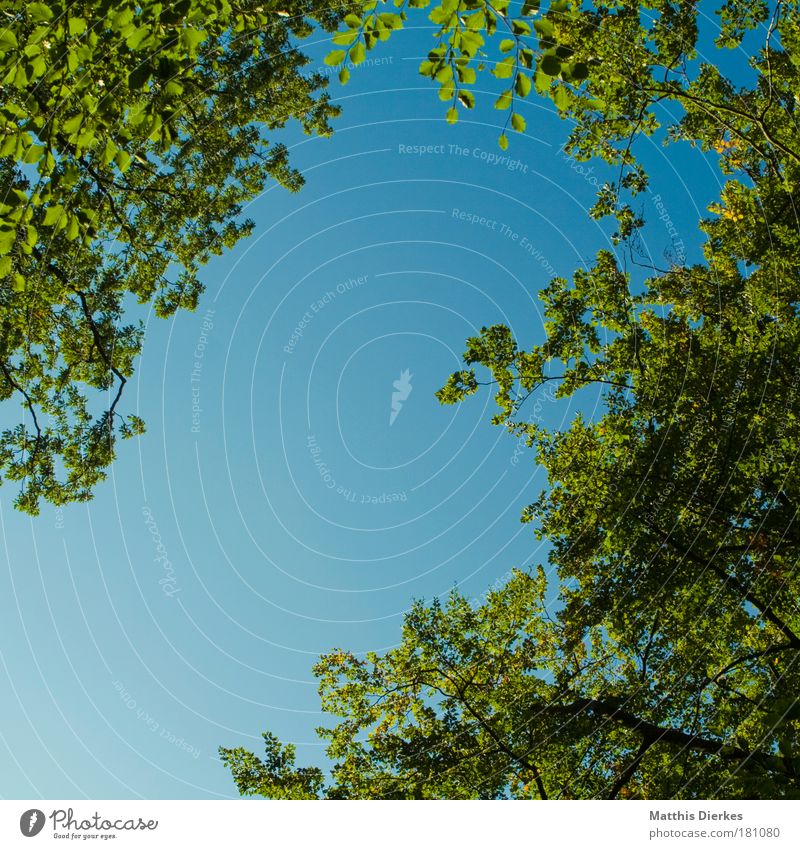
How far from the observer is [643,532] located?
1175 centimetres

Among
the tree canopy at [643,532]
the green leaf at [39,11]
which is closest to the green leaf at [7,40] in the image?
the green leaf at [39,11]

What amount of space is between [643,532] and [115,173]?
1176cm

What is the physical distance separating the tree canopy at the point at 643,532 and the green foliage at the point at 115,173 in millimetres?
5677

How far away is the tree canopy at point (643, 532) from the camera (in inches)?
419

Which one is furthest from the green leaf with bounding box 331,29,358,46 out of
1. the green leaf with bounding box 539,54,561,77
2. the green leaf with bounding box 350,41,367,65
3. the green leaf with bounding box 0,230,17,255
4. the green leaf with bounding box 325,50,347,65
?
the green leaf with bounding box 0,230,17,255

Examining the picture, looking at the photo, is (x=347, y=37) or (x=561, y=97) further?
(x=347, y=37)

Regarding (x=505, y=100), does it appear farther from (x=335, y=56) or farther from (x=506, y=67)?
(x=335, y=56)

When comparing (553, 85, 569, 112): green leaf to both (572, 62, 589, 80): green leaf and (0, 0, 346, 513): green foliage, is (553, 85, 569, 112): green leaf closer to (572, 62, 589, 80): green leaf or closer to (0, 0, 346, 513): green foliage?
(572, 62, 589, 80): green leaf

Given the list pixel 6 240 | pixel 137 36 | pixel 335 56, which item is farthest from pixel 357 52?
pixel 6 240

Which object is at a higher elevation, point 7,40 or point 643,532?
point 7,40

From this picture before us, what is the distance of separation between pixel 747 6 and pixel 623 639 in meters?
12.3

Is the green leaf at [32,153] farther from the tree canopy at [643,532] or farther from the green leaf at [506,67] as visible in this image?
the tree canopy at [643,532]

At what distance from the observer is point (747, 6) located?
11.2m
